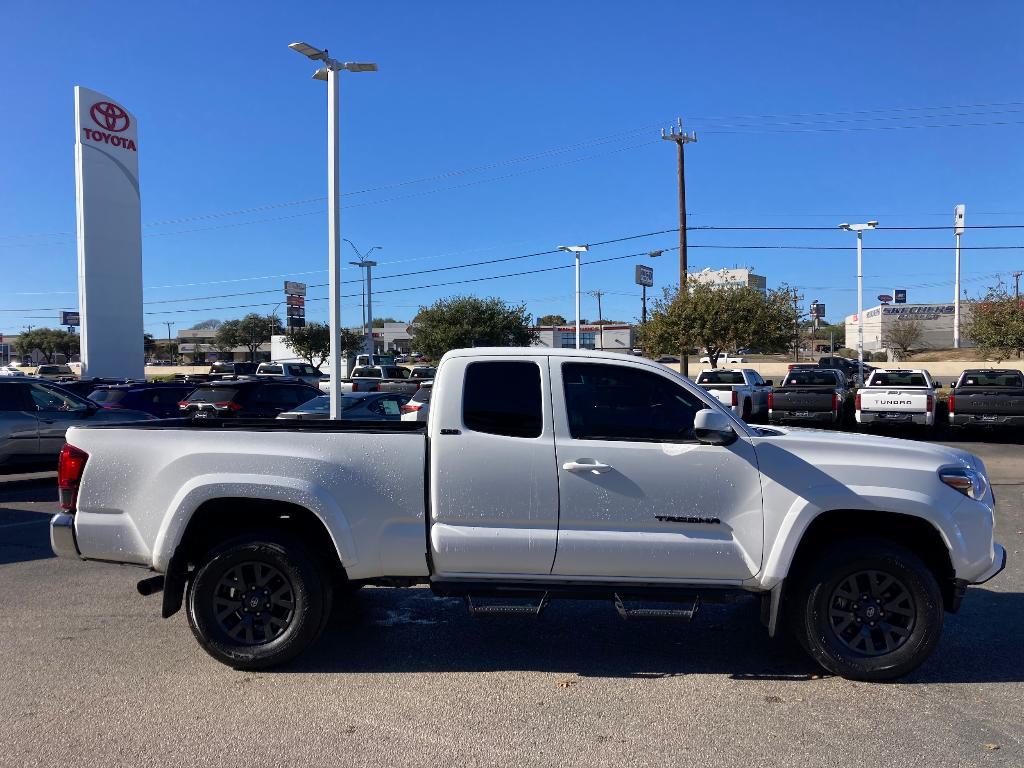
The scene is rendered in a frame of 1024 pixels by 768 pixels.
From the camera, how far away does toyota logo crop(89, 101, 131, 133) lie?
115 ft

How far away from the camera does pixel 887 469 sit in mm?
4691

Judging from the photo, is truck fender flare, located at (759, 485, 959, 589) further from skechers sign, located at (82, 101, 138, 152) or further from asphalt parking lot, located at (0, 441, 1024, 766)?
skechers sign, located at (82, 101, 138, 152)

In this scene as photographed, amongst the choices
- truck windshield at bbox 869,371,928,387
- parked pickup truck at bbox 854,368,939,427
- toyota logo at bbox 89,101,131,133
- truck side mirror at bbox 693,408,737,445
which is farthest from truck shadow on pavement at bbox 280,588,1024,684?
toyota logo at bbox 89,101,131,133

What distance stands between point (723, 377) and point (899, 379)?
5492mm

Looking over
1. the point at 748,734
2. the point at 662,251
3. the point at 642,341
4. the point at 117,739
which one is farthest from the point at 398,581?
the point at 662,251

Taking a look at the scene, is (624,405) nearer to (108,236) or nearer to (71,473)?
(71,473)

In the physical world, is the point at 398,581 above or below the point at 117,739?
above

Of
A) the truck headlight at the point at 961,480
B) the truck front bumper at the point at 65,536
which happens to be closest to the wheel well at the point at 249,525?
the truck front bumper at the point at 65,536

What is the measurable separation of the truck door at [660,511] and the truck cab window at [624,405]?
0.09 metres

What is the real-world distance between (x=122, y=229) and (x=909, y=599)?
124 ft

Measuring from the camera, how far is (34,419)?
1263 cm

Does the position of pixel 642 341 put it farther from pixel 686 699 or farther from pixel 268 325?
pixel 268 325

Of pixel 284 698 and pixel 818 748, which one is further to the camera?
pixel 284 698

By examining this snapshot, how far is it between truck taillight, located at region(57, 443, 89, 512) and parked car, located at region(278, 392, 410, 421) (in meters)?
9.84
